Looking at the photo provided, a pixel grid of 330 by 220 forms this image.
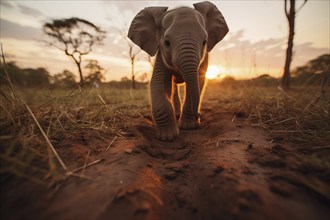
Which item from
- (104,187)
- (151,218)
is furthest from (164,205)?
(104,187)

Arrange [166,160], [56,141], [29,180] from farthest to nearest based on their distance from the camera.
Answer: [166,160], [56,141], [29,180]

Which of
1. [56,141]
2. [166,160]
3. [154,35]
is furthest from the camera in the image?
[154,35]

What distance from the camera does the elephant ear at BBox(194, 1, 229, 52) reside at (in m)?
2.78

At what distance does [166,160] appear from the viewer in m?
1.57

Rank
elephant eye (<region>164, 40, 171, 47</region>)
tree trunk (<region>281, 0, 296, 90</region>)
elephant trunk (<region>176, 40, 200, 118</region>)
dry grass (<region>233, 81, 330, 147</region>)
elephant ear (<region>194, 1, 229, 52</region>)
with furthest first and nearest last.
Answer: tree trunk (<region>281, 0, 296, 90</region>) → elephant ear (<region>194, 1, 229, 52</region>) → elephant eye (<region>164, 40, 171, 47</region>) → elephant trunk (<region>176, 40, 200, 118</region>) → dry grass (<region>233, 81, 330, 147</region>)

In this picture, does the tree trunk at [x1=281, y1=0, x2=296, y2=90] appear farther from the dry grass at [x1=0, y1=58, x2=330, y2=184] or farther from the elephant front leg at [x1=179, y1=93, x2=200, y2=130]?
the elephant front leg at [x1=179, y1=93, x2=200, y2=130]

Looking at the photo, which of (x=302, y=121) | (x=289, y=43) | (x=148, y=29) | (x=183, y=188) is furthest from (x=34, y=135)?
(x=289, y=43)

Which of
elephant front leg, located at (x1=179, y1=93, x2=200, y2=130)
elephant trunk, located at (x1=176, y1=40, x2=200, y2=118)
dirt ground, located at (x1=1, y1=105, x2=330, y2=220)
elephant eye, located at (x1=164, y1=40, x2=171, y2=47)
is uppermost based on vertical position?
elephant eye, located at (x1=164, y1=40, x2=171, y2=47)

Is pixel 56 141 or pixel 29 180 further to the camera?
pixel 56 141

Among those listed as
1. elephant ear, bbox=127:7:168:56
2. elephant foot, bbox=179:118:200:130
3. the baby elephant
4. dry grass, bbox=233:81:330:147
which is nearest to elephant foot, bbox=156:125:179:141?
the baby elephant

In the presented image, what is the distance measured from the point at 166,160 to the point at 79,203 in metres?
0.81

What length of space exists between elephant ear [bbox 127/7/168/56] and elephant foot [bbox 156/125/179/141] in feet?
3.26

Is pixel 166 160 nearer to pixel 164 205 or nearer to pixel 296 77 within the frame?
pixel 164 205

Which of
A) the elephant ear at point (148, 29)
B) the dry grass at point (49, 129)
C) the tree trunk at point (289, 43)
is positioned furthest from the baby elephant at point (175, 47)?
the tree trunk at point (289, 43)
